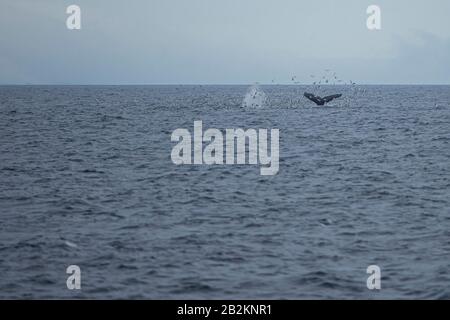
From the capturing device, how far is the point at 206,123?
76.4 meters

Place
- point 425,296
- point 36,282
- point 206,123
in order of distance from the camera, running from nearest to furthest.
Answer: point 425,296 < point 36,282 < point 206,123

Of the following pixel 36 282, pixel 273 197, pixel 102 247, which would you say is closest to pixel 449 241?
pixel 273 197

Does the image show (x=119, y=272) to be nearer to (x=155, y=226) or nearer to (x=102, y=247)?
(x=102, y=247)

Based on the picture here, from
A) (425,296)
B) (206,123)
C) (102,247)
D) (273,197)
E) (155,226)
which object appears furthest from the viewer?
(206,123)

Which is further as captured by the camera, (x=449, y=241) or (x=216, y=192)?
(x=216, y=192)

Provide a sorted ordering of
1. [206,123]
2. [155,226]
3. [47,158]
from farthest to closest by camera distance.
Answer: [206,123]
[47,158]
[155,226]

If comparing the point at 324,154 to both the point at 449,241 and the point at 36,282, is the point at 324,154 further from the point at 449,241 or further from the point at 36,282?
the point at 36,282

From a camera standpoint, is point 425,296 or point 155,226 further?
point 155,226

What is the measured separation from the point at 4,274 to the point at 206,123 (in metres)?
59.2

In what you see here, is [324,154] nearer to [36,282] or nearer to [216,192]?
[216,192]

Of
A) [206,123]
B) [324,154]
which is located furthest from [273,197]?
[206,123]

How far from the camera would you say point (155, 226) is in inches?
925

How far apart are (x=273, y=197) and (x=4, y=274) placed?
1423 cm

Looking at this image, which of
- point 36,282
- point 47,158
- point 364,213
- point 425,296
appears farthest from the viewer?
point 47,158
